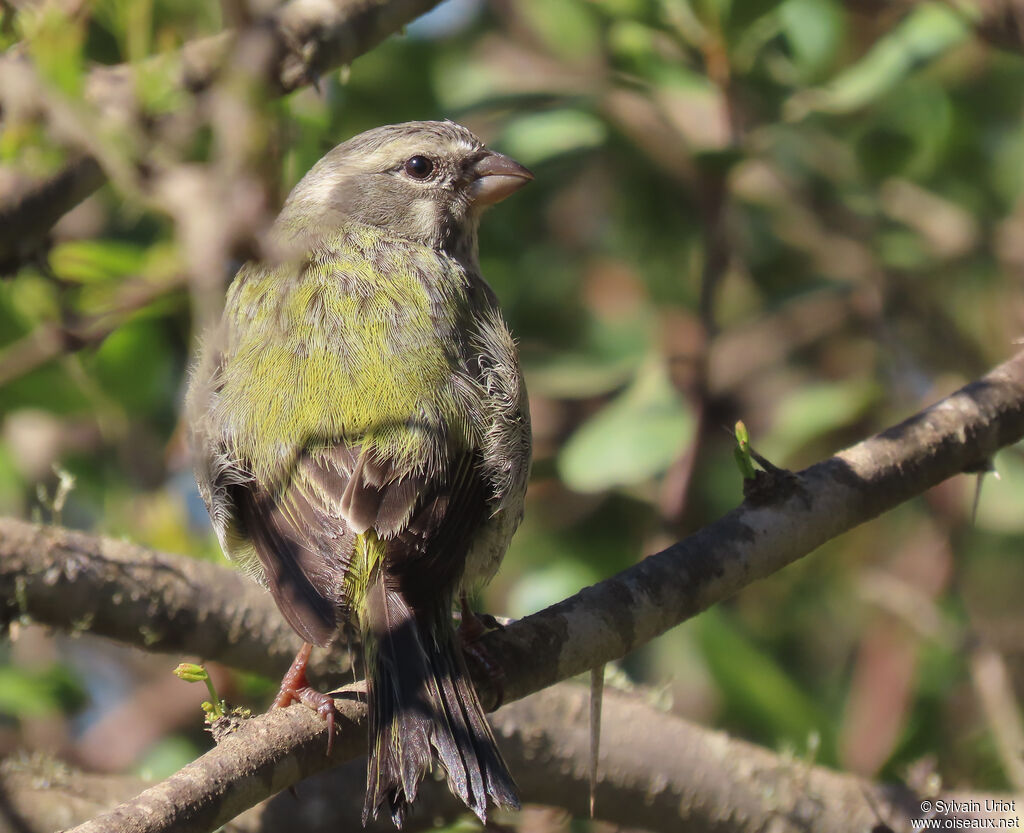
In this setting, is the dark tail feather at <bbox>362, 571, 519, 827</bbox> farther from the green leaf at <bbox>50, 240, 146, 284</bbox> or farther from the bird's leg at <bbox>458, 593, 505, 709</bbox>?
the green leaf at <bbox>50, 240, 146, 284</bbox>

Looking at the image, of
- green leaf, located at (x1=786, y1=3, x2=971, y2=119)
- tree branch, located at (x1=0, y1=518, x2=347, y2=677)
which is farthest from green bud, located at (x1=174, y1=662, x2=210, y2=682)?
green leaf, located at (x1=786, y1=3, x2=971, y2=119)

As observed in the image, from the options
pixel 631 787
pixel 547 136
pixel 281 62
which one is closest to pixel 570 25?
pixel 547 136

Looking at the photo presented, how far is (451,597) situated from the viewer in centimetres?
293

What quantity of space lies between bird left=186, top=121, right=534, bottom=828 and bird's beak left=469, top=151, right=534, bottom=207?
450mm

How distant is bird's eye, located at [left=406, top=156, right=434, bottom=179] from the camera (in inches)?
172

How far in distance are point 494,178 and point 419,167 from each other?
253 millimetres

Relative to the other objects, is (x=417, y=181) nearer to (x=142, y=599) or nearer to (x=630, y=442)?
(x=630, y=442)

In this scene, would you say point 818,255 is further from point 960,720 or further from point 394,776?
point 394,776

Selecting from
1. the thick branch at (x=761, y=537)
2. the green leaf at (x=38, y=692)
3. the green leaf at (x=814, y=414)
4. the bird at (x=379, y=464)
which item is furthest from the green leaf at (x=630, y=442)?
the green leaf at (x=38, y=692)

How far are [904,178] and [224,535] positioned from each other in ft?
10.7

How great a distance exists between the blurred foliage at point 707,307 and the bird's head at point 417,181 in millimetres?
148

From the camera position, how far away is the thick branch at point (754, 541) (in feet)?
9.21

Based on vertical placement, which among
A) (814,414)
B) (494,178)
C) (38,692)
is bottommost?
(38,692)

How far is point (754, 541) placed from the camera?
291cm
